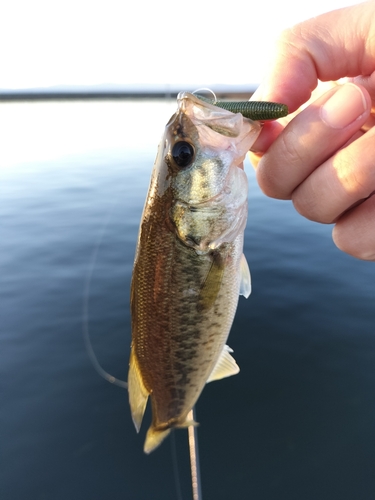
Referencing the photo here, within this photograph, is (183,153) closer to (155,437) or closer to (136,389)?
(136,389)

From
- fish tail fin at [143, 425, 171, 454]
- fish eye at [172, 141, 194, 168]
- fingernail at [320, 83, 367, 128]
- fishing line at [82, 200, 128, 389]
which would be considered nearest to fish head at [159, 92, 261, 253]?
fish eye at [172, 141, 194, 168]

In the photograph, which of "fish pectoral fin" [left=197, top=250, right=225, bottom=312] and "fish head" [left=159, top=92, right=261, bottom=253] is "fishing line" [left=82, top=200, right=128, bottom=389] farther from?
"fish head" [left=159, top=92, right=261, bottom=253]

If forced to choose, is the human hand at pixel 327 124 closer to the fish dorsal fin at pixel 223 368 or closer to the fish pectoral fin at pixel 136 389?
the fish dorsal fin at pixel 223 368

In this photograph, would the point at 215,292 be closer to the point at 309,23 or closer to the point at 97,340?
the point at 309,23

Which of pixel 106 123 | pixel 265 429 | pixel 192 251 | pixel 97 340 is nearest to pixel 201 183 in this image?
pixel 192 251

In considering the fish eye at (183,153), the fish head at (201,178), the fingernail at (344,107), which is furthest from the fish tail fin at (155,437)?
the fingernail at (344,107)

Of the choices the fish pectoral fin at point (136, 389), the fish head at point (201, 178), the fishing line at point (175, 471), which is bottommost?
the fishing line at point (175, 471)
